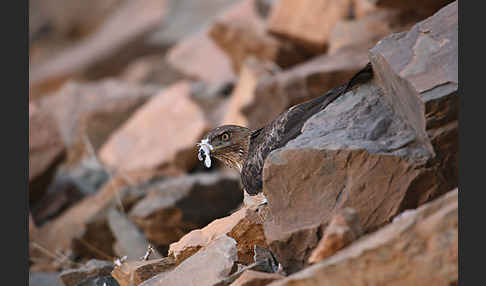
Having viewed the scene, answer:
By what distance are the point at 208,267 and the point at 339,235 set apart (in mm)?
842

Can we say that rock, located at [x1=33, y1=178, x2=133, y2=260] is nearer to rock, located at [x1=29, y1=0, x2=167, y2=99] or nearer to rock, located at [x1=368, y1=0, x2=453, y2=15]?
rock, located at [x1=368, y1=0, x2=453, y2=15]

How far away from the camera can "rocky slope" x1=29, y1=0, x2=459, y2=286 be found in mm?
2938

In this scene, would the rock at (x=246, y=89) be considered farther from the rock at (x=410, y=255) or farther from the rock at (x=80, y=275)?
the rock at (x=410, y=255)

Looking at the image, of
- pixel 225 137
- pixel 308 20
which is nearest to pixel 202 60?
pixel 308 20

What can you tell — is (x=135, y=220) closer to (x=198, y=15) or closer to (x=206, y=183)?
(x=206, y=183)

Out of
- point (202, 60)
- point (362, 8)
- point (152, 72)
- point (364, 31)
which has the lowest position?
point (364, 31)

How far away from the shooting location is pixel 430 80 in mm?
2963

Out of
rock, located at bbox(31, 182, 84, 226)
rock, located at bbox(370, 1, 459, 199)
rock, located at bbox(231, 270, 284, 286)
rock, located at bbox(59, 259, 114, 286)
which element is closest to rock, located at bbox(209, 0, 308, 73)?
rock, located at bbox(31, 182, 84, 226)

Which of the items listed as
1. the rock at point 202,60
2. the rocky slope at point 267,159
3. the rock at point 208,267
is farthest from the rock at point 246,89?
the rock at point 208,267

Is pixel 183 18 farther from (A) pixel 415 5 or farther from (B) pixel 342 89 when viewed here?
(B) pixel 342 89

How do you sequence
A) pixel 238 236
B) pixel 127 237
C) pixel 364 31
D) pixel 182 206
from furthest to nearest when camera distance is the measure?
pixel 364 31 → pixel 127 237 → pixel 182 206 → pixel 238 236

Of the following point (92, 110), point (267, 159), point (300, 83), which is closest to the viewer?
point (267, 159)

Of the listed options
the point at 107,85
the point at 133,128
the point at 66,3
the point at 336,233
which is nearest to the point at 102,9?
the point at 66,3

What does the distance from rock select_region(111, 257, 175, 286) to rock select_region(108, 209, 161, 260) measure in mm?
2512
